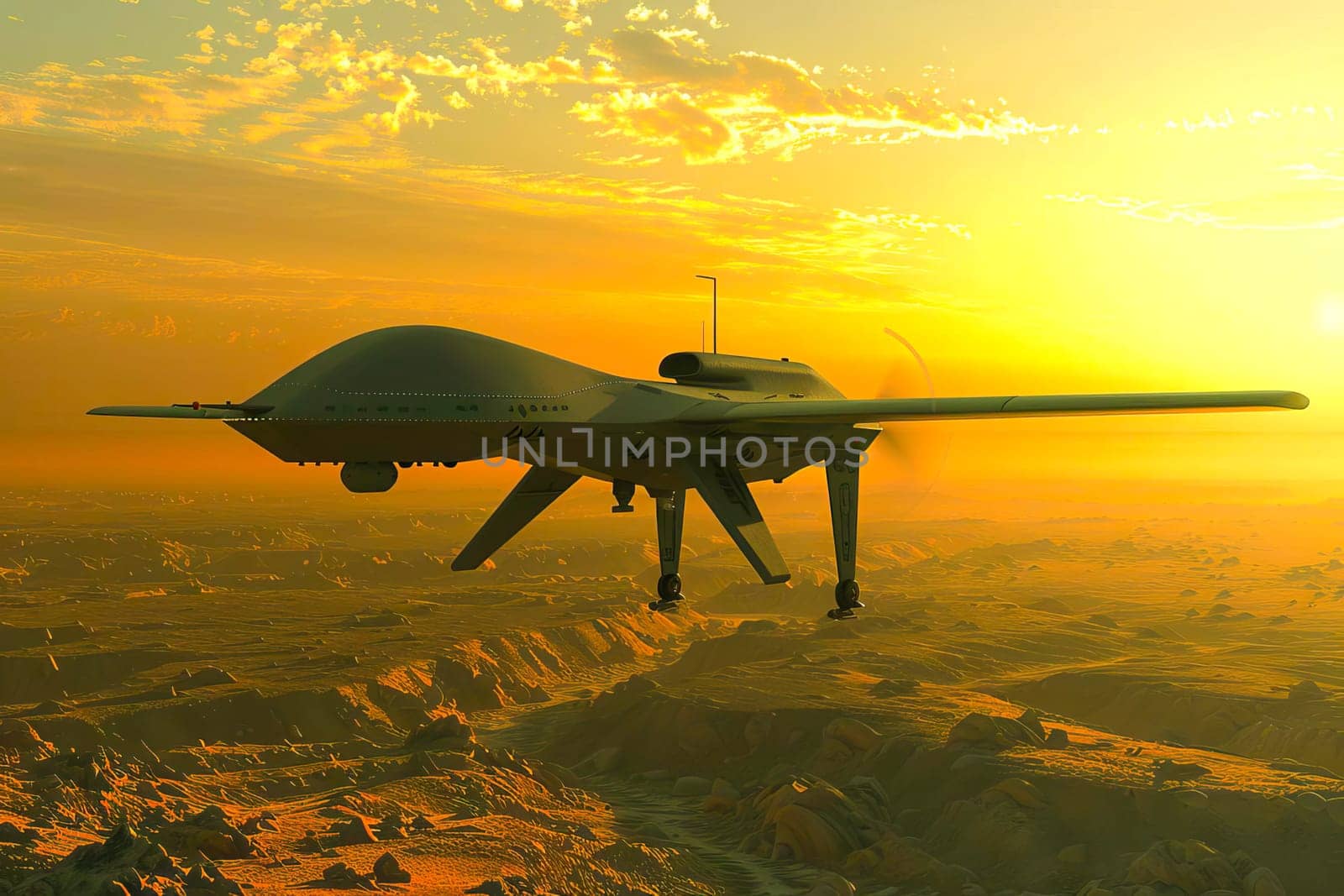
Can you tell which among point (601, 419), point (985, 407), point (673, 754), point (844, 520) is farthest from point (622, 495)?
point (673, 754)

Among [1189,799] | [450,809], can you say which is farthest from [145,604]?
[1189,799]

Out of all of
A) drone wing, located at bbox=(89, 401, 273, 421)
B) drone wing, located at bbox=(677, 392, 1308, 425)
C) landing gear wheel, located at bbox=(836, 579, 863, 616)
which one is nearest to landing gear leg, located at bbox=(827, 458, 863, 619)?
landing gear wheel, located at bbox=(836, 579, 863, 616)

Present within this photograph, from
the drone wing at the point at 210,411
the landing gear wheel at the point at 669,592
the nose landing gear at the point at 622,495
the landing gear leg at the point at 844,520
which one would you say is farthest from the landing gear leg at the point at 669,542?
the drone wing at the point at 210,411

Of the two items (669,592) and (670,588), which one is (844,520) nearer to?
(670,588)

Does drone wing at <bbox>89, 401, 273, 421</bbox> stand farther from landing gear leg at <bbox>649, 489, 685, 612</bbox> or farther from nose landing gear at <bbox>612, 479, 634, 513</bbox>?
landing gear leg at <bbox>649, 489, 685, 612</bbox>

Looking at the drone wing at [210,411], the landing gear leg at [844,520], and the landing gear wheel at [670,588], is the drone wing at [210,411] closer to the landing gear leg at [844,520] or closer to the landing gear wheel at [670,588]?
the landing gear wheel at [670,588]

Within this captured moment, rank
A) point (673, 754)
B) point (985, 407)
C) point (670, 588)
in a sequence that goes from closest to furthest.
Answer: point (985, 407)
point (670, 588)
point (673, 754)
